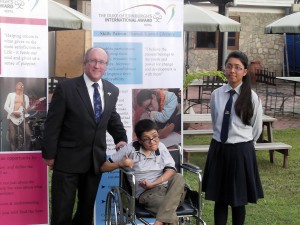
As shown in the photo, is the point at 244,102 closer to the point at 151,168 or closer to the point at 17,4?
the point at 151,168

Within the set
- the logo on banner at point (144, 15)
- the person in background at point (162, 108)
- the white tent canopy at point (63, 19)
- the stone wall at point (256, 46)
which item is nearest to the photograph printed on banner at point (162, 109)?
the person in background at point (162, 108)

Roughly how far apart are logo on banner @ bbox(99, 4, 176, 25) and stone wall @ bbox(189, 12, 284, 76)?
47.7 ft

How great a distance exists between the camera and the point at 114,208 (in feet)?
13.4

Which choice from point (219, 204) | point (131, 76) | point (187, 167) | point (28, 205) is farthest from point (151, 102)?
point (28, 205)

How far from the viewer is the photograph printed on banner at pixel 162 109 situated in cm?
462

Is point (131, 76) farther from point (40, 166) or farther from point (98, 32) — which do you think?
point (40, 166)

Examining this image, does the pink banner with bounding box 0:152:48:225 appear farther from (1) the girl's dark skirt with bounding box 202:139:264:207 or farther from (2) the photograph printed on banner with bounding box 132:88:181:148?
(1) the girl's dark skirt with bounding box 202:139:264:207

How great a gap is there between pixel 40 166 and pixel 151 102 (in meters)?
1.08

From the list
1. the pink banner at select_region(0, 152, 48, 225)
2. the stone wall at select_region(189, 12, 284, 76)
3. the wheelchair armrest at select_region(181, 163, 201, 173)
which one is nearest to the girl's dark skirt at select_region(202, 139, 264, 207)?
the wheelchair armrest at select_region(181, 163, 201, 173)

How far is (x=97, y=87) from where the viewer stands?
3.88 metres

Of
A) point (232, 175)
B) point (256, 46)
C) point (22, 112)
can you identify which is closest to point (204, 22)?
point (232, 175)

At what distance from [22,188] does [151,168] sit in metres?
1.04

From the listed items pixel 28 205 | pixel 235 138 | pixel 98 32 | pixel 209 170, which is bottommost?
pixel 28 205

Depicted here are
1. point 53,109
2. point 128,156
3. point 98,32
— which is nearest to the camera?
point 53,109
